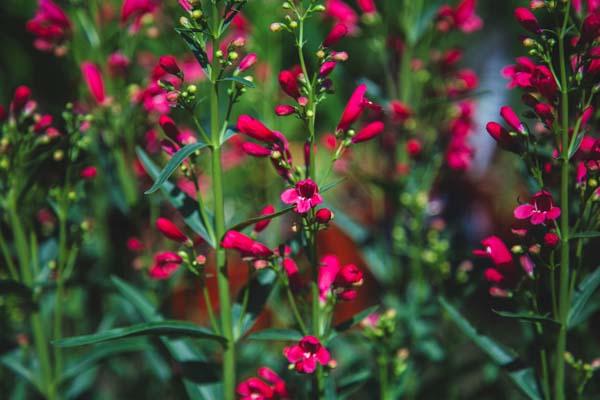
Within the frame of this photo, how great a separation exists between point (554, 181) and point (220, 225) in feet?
2.83

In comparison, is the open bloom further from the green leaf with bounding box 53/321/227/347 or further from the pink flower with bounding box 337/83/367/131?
the pink flower with bounding box 337/83/367/131

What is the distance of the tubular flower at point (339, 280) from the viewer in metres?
1.34

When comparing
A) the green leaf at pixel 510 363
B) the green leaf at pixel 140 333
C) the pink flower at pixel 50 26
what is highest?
the pink flower at pixel 50 26

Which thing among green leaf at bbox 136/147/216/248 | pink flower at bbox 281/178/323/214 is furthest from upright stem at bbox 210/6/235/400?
pink flower at bbox 281/178/323/214

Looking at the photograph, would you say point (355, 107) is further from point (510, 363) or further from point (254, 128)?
point (510, 363)

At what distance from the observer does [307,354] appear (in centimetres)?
131

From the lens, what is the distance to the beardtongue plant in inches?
50.3

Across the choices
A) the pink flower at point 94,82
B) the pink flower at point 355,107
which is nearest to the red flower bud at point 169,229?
the pink flower at point 355,107

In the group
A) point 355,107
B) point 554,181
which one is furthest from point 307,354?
point 554,181

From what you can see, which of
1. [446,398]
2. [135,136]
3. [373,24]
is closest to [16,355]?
[135,136]

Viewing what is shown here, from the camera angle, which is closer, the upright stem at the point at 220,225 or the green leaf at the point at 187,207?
the upright stem at the point at 220,225

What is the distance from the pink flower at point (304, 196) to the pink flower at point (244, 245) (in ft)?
0.45

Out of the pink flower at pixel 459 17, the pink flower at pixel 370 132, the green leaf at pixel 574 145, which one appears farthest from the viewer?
the pink flower at pixel 459 17

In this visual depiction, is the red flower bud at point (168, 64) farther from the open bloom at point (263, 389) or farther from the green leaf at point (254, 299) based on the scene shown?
the open bloom at point (263, 389)
